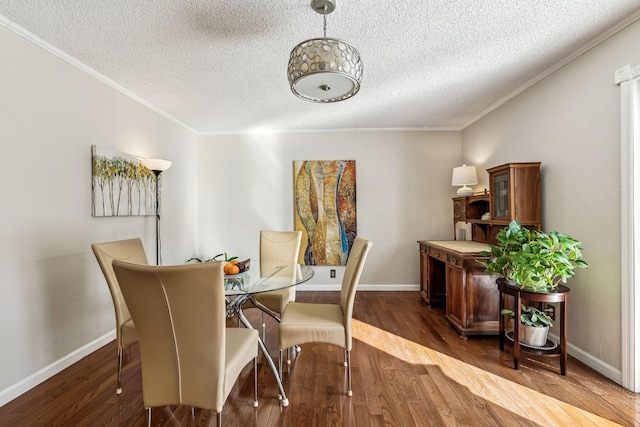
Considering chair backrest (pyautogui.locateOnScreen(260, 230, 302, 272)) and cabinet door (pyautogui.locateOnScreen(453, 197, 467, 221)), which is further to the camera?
cabinet door (pyautogui.locateOnScreen(453, 197, 467, 221))

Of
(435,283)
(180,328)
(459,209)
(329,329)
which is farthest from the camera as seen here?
(459,209)

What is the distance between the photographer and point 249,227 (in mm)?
4453

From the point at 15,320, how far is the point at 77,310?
18.1 inches

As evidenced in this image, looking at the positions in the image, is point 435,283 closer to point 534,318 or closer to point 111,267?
point 534,318

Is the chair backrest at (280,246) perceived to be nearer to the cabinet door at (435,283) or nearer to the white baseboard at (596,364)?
the cabinet door at (435,283)

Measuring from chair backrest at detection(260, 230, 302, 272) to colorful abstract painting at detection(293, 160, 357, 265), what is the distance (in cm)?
134

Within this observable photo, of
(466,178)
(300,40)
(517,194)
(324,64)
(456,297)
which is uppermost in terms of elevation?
(300,40)

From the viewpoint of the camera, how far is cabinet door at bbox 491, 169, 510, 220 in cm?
270

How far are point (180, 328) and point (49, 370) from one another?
1.67m

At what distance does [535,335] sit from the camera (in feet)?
7.38

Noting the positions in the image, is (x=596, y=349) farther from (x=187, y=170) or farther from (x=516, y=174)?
(x=187, y=170)

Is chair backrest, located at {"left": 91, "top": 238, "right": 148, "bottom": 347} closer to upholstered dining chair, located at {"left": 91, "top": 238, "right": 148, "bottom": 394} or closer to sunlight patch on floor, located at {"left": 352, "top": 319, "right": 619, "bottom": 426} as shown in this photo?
upholstered dining chair, located at {"left": 91, "top": 238, "right": 148, "bottom": 394}

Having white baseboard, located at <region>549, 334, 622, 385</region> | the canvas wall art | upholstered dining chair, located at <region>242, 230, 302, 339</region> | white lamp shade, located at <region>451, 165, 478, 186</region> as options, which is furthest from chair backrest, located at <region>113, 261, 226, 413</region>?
white lamp shade, located at <region>451, 165, 478, 186</region>


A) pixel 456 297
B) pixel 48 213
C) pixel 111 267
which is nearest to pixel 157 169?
pixel 48 213
